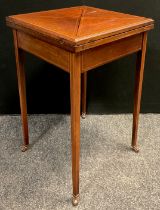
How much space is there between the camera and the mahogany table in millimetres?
932

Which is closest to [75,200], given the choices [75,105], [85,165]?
[85,165]

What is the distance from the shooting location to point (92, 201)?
1152mm

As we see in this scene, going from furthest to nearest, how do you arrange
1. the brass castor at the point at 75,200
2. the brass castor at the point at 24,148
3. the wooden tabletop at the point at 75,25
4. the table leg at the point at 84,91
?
1. the table leg at the point at 84,91
2. the brass castor at the point at 24,148
3. the brass castor at the point at 75,200
4. the wooden tabletop at the point at 75,25

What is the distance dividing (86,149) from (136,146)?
24 centimetres

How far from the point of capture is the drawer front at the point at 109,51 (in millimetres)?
965

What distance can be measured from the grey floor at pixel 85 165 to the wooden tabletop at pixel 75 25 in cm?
59

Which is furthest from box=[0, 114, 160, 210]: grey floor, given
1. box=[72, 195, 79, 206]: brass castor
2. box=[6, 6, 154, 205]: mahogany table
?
box=[6, 6, 154, 205]: mahogany table

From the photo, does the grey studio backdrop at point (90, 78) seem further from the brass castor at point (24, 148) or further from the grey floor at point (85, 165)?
the brass castor at point (24, 148)

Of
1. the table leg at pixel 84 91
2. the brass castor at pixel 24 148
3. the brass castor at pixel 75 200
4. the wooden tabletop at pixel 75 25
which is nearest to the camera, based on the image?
the wooden tabletop at pixel 75 25

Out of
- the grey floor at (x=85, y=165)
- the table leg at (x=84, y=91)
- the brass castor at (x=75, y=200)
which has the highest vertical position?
the table leg at (x=84, y=91)

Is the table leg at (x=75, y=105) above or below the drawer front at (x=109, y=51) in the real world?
below

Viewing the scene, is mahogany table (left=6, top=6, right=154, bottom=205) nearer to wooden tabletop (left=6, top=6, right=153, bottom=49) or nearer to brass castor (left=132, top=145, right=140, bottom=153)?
wooden tabletop (left=6, top=6, right=153, bottom=49)

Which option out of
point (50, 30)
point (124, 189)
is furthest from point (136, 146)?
point (50, 30)

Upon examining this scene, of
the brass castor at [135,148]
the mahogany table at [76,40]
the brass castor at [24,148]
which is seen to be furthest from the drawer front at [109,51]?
the brass castor at [24,148]
